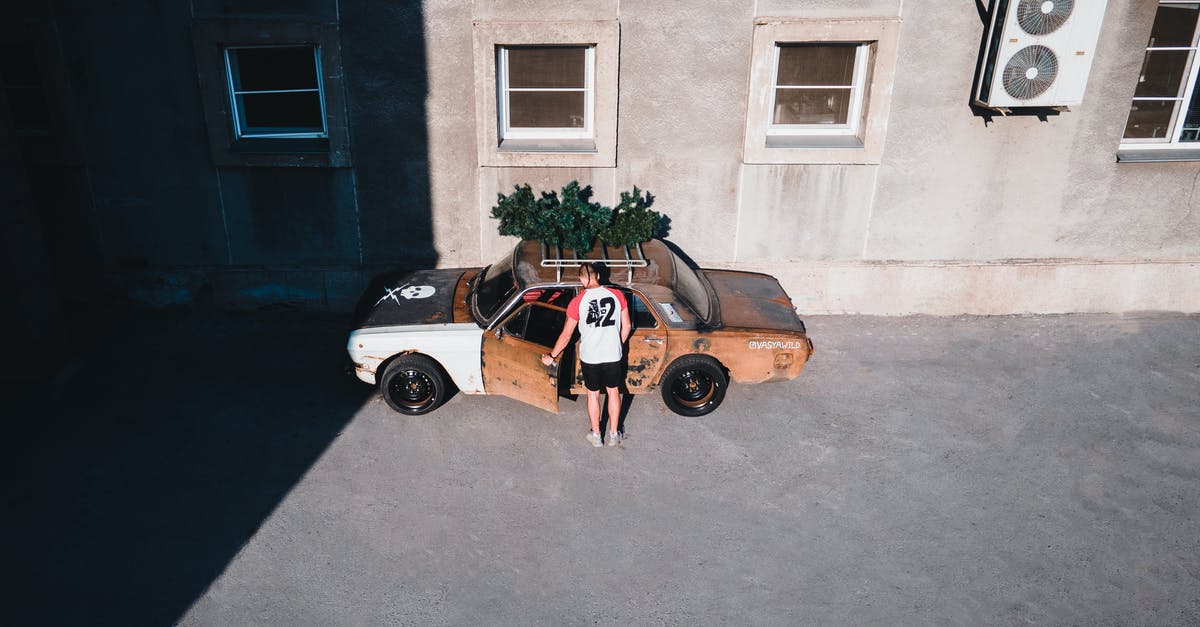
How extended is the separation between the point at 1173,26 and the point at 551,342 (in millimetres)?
8461

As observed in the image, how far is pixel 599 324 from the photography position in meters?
6.93

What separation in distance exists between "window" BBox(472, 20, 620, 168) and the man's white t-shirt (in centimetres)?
297

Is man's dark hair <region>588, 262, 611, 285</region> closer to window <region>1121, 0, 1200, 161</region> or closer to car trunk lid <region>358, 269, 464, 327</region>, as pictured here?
car trunk lid <region>358, 269, 464, 327</region>

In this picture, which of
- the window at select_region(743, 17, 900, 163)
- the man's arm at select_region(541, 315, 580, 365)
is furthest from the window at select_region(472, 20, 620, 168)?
the man's arm at select_region(541, 315, 580, 365)

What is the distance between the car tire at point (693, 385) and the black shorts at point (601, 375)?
75cm

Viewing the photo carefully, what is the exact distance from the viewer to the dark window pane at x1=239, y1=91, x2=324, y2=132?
9453 mm

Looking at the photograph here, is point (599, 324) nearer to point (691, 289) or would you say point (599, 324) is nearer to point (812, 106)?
point (691, 289)

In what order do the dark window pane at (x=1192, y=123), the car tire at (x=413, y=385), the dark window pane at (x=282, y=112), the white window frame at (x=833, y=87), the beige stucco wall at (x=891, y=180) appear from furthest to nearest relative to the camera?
the dark window pane at (x=1192, y=123)
the dark window pane at (x=282, y=112)
the white window frame at (x=833, y=87)
the beige stucco wall at (x=891, y=180)
the car tire at (x=413, y=385)

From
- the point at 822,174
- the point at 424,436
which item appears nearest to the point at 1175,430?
the point at 822,174

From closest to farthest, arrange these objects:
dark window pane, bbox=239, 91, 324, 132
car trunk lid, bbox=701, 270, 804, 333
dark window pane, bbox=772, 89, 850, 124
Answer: car trunk lid, bbox=701, 270, 804, 333
dark window pane, bbox=239, 91, 324, 132
dark window pane, bbox=772, 89, 850, 124

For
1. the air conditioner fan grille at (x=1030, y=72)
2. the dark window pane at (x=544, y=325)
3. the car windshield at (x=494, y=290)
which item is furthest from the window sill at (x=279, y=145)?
the air conditioner fan grille at (x=1030, y=72)

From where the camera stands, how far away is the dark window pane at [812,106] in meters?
9.55

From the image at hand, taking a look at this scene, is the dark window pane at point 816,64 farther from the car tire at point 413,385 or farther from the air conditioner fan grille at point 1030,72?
the car tire at point 413,385

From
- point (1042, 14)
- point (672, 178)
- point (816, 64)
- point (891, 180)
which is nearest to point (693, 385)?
point (672, 178)
